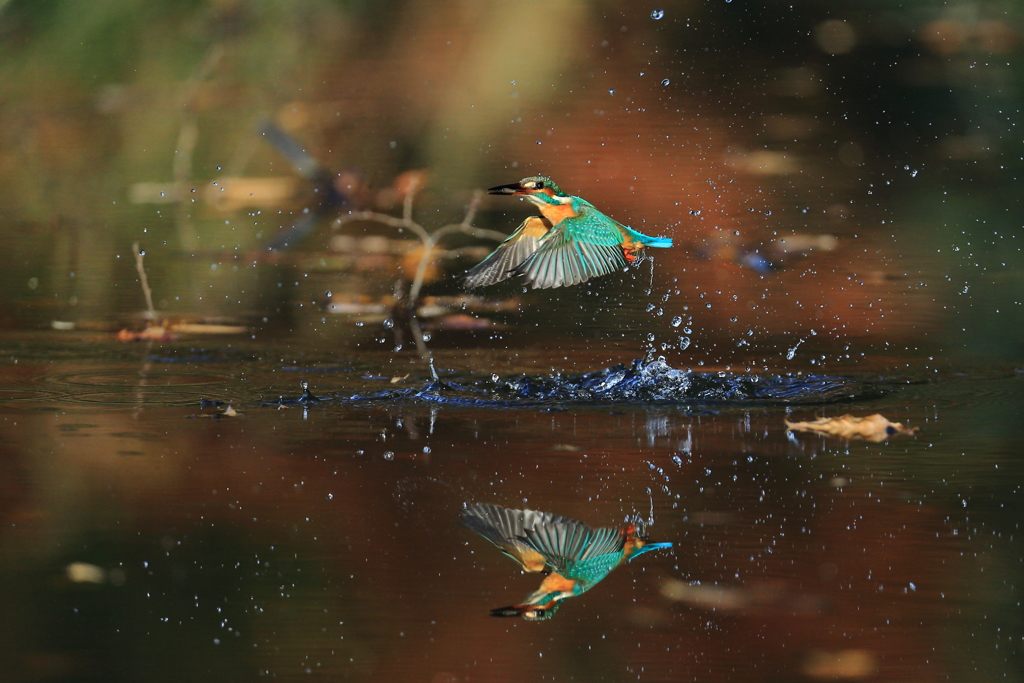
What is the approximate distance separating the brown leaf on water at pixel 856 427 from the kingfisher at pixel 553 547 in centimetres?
105

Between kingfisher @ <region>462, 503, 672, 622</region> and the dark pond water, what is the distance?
0.05 meters

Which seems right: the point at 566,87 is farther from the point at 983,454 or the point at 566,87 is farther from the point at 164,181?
the point at 983,454

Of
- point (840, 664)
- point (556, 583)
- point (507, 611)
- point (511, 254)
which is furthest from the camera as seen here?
point (511, 254)

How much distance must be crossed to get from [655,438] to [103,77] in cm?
381

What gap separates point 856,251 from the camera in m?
5.06

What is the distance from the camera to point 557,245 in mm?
3342

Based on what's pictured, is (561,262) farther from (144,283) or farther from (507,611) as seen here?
(144,283)

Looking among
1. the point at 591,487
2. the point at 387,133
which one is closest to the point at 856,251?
the point at 387,133

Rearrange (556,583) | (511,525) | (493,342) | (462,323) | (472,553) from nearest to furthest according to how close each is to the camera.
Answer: (556,583) → (472,553) → (511,525) → (493,342) → (462,323)

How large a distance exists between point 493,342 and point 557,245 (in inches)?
48.4

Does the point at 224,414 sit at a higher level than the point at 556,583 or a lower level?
higher

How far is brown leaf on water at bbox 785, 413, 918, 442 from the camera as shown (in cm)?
334

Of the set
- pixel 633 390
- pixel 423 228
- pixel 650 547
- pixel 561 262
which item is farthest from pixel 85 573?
pixel 423 228

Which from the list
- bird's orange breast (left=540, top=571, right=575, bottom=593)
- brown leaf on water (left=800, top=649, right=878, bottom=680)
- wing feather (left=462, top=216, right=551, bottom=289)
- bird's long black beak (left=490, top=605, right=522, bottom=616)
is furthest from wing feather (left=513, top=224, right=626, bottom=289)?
brown leaf on water (left=800, top=649, right=878, bottom=680)
